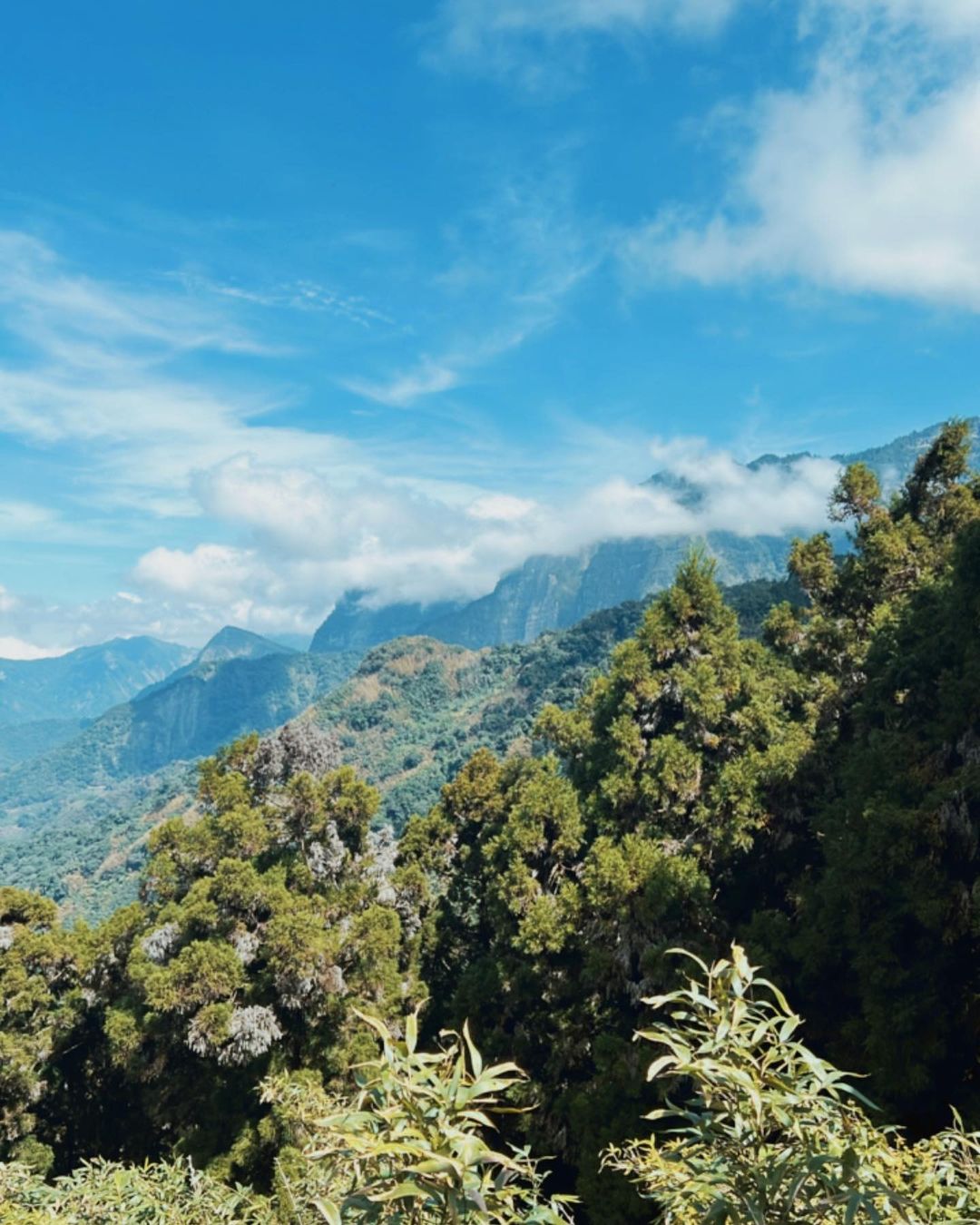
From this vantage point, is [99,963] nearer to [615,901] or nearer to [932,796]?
[615,901]

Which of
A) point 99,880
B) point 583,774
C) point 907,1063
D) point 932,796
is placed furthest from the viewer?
point 99,880

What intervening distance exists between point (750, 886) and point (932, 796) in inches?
272

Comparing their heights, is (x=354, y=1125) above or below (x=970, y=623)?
below

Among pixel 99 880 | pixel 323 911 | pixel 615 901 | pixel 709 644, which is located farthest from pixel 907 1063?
pixel 99 880

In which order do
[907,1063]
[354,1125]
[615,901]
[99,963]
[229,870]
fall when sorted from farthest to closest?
[99,963] < [229,870] < [615,901] < [907,1063] < [354,1125]

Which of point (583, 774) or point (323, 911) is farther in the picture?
point (583, 774)

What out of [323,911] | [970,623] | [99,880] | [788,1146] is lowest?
[99,880]

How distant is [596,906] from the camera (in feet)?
59.3

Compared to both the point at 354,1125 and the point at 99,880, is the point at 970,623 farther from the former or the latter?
the point at 99,880

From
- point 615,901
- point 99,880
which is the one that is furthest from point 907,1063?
point 99,880

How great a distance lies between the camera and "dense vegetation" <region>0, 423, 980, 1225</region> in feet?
45.0

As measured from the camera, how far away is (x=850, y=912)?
563 inches

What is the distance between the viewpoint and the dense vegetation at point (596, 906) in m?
13.7

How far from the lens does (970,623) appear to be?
47.7 ft
